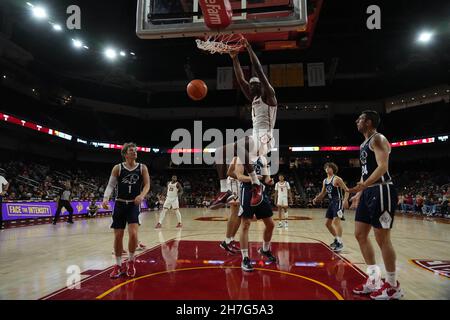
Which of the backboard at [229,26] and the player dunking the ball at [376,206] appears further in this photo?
the backboard at [229,26]

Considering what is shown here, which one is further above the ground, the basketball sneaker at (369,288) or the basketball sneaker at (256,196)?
the basketball sneaker at (256,196)

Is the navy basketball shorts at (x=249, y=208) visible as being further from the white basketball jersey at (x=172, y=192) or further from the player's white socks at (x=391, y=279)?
the white basketball jersey at (x=172, y=192)

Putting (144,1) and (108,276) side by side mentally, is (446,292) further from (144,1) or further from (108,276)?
(144,1)

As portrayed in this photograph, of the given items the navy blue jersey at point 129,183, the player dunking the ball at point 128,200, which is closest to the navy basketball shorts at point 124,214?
the player dunking the ball at point 128,200

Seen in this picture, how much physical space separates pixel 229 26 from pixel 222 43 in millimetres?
297

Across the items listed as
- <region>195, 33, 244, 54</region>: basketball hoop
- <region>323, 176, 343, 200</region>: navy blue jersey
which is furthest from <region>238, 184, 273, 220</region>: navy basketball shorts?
<region>323, 176, 343, 200</region>: navy blue jersey

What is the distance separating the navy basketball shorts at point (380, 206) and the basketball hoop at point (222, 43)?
2.87 m

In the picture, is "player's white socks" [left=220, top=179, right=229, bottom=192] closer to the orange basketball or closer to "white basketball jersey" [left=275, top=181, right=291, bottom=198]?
the orange basketball

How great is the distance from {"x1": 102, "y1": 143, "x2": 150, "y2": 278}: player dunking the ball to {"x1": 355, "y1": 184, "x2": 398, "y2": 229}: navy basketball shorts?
301cm

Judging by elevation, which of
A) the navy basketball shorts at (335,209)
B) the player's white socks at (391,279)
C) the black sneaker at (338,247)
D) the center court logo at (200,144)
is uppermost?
the center court logo at (200,144)

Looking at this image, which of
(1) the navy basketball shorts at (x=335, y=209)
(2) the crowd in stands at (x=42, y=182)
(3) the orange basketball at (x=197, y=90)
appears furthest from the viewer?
(2) the crowd in stands at (x=42, y=182)

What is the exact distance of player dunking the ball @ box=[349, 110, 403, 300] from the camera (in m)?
3.33

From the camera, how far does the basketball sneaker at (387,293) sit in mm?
3273

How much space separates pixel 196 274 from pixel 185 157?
28.1 metres
